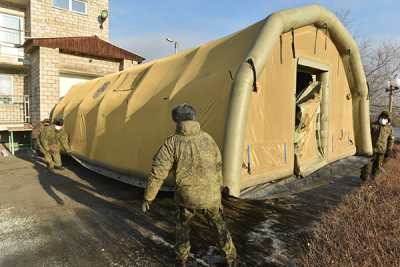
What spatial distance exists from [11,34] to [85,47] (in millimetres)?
4838

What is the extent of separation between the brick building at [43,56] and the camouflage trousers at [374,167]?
509 inches

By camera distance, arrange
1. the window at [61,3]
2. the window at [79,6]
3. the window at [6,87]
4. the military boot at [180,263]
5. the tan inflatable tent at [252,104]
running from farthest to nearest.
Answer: the window at [79,6]
the window at [61,3]
the window at [6,87]
the tan inflatable tent at [252,104]
the military boot at [180,263]

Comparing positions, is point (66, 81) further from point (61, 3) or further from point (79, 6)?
point (79, 6)

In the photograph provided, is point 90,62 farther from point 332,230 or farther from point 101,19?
point 332,230

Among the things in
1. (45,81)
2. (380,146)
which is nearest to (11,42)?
(45,81)

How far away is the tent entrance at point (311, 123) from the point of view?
22.1ft

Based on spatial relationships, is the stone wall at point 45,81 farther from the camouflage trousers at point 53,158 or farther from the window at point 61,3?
the camouflage trousers at point 53,158

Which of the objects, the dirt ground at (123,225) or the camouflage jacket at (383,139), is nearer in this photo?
the dirt ground at (123,225)

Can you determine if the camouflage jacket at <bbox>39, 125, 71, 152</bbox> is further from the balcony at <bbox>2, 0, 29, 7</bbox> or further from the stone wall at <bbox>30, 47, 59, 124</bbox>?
the balcony at <bbox>2, 0, 29, 7</bbox>

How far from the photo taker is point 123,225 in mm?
4898

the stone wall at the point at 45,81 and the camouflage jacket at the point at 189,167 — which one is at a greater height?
the stone wall at the point at 45,81

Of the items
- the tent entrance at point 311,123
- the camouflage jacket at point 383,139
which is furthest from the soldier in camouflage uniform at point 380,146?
the tent entrance at point 311,123

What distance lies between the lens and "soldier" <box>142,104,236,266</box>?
130 inches

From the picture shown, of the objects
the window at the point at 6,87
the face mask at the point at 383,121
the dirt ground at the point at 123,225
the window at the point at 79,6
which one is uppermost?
the window at the point at 79,6
